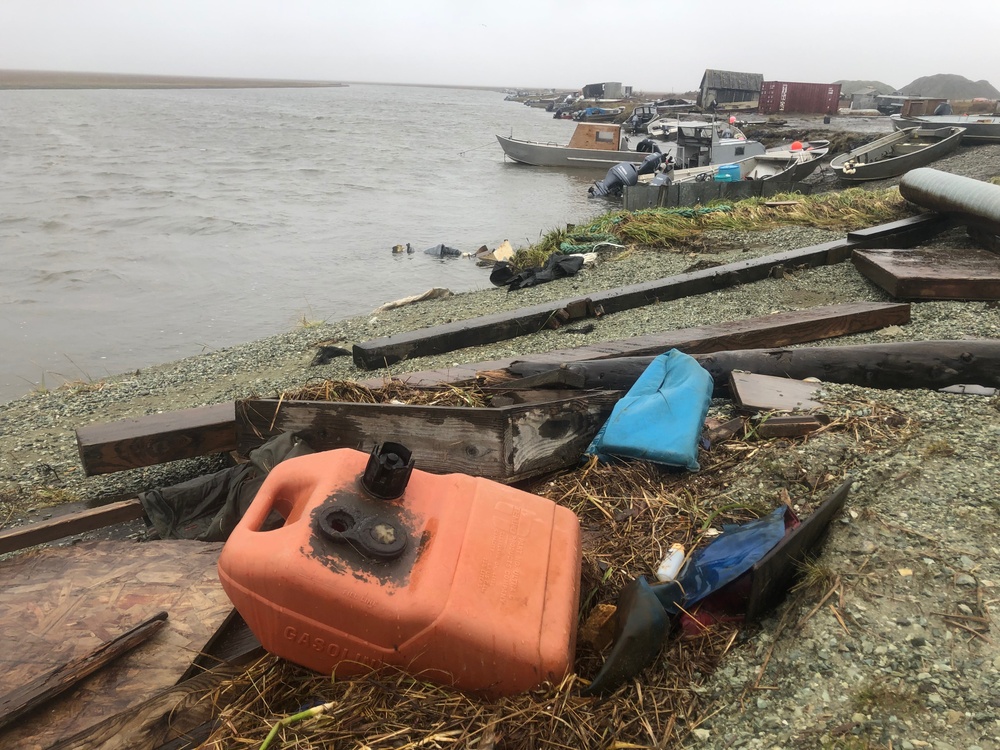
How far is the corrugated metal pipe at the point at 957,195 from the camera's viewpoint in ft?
21.2

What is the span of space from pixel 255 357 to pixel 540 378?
4.77m

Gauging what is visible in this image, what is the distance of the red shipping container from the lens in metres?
57.0

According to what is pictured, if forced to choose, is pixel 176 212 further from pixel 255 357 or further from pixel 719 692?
pixel 719 692

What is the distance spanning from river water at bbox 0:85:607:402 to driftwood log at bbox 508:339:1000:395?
7328 millimetres

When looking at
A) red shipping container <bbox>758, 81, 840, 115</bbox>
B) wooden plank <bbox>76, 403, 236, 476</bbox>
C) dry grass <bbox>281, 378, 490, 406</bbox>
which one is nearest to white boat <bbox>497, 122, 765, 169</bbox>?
dry grass <bbox>281, 378, 490, 406</bbox>

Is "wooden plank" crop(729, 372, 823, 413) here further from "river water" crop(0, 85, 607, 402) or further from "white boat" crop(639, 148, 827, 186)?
"white boat" crop(639, 148, 827, 186)

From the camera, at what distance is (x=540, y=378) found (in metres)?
3.63

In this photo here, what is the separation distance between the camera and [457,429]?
310 cm

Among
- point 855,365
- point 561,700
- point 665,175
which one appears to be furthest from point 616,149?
point 561,700

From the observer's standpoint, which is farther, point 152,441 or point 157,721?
point 152,441

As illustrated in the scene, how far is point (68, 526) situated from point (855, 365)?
443 cm

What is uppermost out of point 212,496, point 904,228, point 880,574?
point 904,228

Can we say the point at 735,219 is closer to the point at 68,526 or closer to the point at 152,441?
the point at 152,441

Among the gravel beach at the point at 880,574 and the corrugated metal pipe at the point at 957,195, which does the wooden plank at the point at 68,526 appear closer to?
the gravel beach at the point at 880,574
